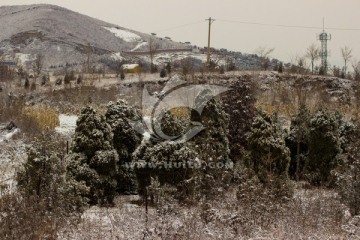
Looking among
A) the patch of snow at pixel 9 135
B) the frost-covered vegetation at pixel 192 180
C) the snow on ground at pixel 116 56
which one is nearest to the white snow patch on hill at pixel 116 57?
the snow on ground at pixel 116 56

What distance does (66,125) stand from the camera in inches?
877

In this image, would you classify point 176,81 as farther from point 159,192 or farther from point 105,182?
point 159,192

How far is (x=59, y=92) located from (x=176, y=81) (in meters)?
8.94

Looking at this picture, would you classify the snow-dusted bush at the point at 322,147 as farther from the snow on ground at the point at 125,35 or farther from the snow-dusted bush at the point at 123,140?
the snow on ground at the point at 125,35

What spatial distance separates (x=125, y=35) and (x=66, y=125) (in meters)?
81.2

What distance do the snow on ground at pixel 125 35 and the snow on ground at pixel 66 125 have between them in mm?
74165

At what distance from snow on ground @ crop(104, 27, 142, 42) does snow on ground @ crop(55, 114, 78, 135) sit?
74.2 metres

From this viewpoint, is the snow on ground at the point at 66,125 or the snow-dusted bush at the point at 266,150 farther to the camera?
the snow on ground at the point at 66,125

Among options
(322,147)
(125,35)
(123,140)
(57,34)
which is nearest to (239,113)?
(322,147)

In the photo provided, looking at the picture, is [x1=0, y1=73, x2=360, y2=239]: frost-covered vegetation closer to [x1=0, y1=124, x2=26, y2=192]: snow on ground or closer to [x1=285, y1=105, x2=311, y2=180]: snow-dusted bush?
[x1=285, y1=105, x2=311, y2=180]: snow-dusted bush

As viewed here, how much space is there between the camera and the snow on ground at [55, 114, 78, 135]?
2041 cm

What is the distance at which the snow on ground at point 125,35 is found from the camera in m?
98.9

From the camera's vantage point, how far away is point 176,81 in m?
37.7

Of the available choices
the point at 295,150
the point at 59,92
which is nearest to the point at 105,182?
the point at 295,150
